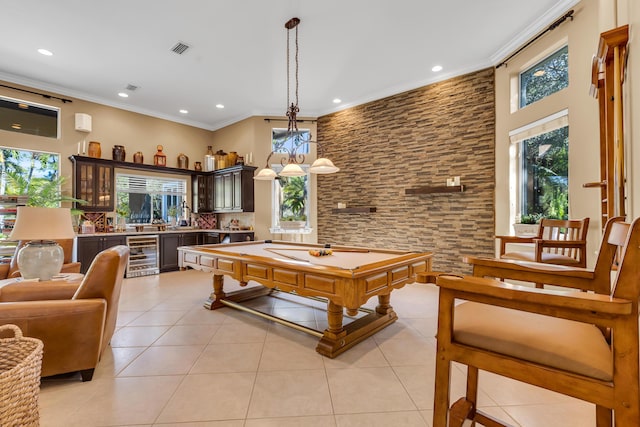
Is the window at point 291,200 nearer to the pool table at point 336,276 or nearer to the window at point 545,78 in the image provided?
the pool table at point 336,276

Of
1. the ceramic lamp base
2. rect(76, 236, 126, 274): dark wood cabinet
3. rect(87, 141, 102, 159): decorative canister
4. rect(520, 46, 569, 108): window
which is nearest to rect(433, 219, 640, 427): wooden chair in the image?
the ceramic lamp base

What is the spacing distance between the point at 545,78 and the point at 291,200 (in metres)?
4.87

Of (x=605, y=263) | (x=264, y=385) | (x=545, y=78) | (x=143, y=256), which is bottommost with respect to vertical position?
(x=264, y=385)

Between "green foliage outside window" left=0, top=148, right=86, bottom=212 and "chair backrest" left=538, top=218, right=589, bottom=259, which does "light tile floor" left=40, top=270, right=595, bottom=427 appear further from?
"green foliage outside window" left=0, top=148, right=86, bottom=212

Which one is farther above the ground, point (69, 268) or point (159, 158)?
point (159, 158)

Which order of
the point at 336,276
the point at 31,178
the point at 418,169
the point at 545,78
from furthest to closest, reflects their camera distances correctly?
the point at 418,169
the point at 31,178
the point at 545,78
the point at 336,276

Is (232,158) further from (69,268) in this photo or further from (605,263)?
A: (605,263)

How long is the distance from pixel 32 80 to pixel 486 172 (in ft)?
25.7

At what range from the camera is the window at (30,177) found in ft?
15.4

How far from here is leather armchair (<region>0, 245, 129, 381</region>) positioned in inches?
73.7

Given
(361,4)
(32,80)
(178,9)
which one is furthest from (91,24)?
(361,4)

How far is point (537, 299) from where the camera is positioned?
984mm

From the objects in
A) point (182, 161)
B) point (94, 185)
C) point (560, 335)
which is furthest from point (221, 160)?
point (560, 335)

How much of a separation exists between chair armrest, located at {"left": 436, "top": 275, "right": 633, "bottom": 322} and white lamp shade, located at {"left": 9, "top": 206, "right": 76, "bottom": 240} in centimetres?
289
